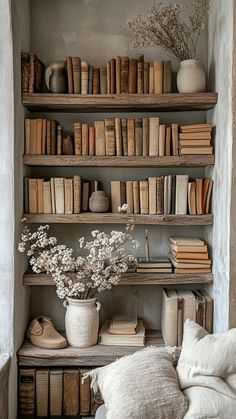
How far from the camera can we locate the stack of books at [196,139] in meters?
3.20

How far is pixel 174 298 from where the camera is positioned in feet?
10.5

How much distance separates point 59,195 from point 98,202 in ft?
0.80

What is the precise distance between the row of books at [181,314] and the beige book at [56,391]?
68cm

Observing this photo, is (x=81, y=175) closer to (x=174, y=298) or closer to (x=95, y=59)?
(x=95, y=59)

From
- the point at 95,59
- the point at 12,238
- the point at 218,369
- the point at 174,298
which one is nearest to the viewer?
the point at 218,369

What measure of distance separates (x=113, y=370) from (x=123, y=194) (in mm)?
1183

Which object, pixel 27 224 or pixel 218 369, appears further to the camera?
pixel 27 224

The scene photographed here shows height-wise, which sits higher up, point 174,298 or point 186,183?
point 186,183

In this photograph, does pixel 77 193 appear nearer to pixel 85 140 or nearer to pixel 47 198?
pixel 47 198

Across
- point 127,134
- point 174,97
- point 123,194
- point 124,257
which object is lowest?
point 124,257

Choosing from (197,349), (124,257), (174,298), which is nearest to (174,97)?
(124,257)

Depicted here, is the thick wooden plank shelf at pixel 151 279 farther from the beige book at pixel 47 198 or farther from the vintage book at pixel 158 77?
the vintage book at pixel 158 77

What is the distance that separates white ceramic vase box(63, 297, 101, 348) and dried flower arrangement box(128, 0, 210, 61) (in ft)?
5.26

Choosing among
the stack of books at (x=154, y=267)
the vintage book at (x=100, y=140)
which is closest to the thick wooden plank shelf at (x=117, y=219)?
the stack of books at (x=154, y=267)
